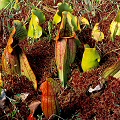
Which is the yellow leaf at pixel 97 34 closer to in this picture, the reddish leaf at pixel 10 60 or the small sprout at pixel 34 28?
the small sprout at pixel 34 28

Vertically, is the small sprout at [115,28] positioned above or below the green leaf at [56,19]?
below

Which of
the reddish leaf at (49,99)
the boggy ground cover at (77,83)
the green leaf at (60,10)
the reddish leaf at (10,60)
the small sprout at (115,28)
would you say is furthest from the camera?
the green leaf at (60,10)

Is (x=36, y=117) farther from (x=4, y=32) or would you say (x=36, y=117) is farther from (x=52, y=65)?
(x=4, y=32)

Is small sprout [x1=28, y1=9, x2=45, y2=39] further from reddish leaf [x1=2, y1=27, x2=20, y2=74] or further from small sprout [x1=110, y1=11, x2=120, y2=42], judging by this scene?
small sprout [x1=110, y1=11, x2=120, y2=42]

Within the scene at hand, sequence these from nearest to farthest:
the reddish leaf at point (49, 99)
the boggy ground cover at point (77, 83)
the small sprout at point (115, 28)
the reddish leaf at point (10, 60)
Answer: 1. the reddish leaf at point (49, 99)
2. the boggy ground cover at point (77, 83)
3. the reddish leaf at point (10, 60)
4. the small sprout at point (115, 28)

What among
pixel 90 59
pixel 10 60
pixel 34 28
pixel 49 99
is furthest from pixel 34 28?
pixel 49 99

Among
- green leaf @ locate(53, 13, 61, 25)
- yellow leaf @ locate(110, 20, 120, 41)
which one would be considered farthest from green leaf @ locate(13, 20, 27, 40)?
yellow leaf @ locate(110, 20, 120, 41)

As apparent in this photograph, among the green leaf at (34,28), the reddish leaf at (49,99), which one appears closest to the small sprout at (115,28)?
the green leaf at (34,28)
